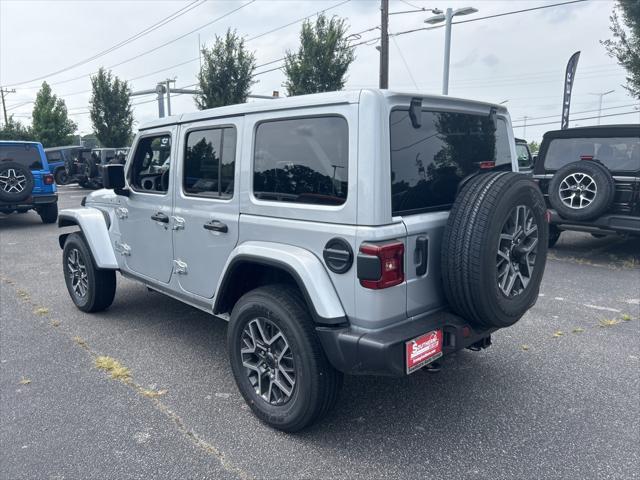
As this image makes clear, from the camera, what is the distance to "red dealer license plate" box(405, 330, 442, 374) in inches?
104

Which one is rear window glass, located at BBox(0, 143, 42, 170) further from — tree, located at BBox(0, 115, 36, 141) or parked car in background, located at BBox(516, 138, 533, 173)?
tree, located at BBox(0, 115, 36, 141)

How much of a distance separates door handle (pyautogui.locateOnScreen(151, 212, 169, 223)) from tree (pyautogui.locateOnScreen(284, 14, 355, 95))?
15.9 metres

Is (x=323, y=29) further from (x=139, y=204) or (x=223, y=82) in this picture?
(x=139, y=204)

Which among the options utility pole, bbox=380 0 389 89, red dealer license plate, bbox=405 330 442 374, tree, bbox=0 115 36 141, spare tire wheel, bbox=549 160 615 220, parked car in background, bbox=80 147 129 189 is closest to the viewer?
red dealer license plate, bbox=405 330 442 374

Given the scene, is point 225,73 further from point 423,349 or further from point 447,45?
point 423,349

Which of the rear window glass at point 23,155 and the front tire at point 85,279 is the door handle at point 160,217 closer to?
the front tire at point 85,279

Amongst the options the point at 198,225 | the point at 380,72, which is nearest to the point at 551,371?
the point at 198,225

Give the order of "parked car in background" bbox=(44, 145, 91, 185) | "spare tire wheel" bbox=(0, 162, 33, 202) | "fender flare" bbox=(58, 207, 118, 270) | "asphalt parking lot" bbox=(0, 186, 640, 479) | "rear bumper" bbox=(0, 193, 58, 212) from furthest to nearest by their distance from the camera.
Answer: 1. "parked car in background" bbox=(44, 145, 91, 185)
2. "rear bumper" bbox=(0, 193, 58, 212)
3. "spare tire wheel" bbox=(0, 162, 33, 202)
4. "fender flare" bbox=(58, 207, 118, 270)
5. "asphalt parking lot" bbox=(0, 186, 640, 479)

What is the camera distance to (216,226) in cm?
339

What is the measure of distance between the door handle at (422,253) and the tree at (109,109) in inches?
1243

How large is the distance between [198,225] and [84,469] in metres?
1.64

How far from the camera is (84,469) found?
8.93 feet

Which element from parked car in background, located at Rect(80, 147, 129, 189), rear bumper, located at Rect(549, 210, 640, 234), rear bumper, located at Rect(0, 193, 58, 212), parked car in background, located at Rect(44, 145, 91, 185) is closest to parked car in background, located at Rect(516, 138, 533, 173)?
rear bumper, located at Rect(549, 210, 640, 234)

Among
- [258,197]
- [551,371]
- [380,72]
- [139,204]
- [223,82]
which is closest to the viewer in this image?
[258,197]
